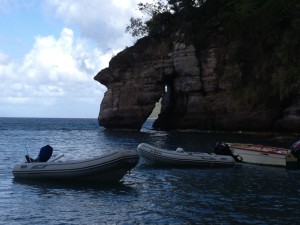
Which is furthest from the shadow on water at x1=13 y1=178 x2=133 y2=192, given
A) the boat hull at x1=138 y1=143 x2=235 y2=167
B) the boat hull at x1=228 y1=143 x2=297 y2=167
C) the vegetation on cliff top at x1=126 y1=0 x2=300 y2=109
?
the vegetation on cliff top at x1=126 y1=0 x2=300 y2=109

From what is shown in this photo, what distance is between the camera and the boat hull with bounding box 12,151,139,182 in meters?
16.8

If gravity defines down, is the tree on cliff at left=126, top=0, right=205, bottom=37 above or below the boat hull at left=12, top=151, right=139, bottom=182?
above

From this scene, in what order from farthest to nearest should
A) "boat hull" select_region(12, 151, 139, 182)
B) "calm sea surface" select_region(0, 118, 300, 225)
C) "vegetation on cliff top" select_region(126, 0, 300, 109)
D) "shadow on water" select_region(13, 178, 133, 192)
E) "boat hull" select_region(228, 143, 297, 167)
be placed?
1. "vegetation on cliff top" select_region(126, 0, 300, 109)
2. "boat hull" select_region(228, 143, 297, 167)
3. "boat hull" select_region(12, 151, 139, 182)
4. "shadow on water" select_region(13, 178, 133, 192)
5. "calm sea surface" select_region(0, 118, 300, 225)

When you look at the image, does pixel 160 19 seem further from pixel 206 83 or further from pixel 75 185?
pixel 75 185

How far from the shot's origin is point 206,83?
51844 millimetres

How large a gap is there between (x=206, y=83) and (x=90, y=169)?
36.6m

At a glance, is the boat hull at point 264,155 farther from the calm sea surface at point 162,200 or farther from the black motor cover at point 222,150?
the calm sea surface at point 162,200

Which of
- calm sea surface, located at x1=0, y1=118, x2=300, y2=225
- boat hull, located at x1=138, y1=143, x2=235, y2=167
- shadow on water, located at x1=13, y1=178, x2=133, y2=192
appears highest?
boat hull, located at x1=138, y1=143, x2=235, y2=167

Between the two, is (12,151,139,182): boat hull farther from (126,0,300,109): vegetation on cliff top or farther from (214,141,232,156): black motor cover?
(126,0,300,109): vegetation on cliff top

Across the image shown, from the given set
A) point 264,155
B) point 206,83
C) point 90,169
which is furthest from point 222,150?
point 206,83

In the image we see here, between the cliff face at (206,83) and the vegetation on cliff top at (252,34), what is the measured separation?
12 cm

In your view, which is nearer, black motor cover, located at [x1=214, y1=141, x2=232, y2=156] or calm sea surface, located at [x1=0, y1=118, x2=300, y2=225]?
calm sea surface, located at [x1=0, y1=118, x2=300, y2=225]

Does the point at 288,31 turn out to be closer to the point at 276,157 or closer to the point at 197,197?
the point at 276,157

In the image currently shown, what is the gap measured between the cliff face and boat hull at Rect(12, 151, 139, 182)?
28822 mm
